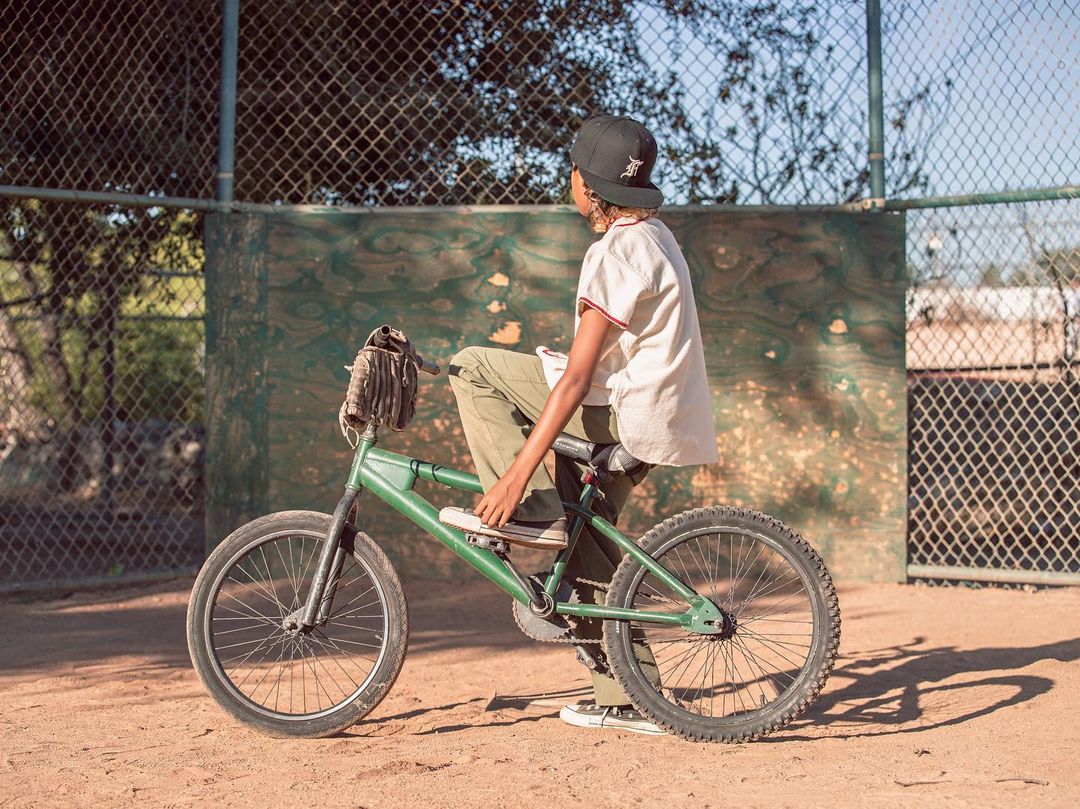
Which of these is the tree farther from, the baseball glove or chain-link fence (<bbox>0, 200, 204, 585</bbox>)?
the baseball glove

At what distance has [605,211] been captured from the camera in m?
3.57

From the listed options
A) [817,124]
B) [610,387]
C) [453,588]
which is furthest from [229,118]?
[610,387]

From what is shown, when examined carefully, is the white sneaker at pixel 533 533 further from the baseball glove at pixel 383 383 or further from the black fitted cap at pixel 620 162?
the black fitted cap at pixel 620 162

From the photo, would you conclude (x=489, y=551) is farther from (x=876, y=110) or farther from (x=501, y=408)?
(x=876, y=110)

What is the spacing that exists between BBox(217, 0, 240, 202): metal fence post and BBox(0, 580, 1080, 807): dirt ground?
2420 millimetres

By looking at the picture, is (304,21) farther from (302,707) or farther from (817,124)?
(302,707)

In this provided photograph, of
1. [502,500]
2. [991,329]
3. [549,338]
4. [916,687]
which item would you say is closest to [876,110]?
[991,329]

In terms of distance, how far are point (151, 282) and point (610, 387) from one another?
504 cm

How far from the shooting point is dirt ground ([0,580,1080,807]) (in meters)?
3.05

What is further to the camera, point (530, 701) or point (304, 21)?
point (304, 21)

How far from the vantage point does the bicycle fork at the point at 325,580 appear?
3.62 meters

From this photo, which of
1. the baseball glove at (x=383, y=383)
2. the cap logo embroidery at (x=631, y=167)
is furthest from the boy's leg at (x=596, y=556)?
the cap logo embroidery at (x=631, y=167)

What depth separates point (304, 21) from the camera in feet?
21.7

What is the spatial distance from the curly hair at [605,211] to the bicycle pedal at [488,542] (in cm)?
104
